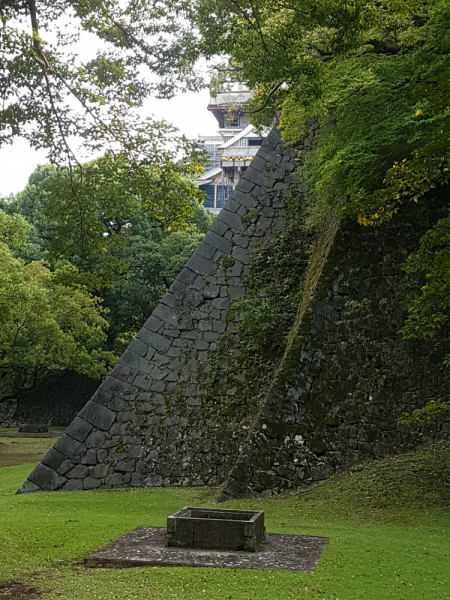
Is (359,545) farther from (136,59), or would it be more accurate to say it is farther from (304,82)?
(136,59)

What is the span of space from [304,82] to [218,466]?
22.9 ft

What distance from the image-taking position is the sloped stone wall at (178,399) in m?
11.2

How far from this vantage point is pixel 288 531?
766 cm

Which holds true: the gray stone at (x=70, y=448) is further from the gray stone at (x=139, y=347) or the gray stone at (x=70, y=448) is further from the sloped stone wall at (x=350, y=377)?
the sloped stone wall at (x=350, y=377)

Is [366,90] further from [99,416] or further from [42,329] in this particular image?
[42,329]

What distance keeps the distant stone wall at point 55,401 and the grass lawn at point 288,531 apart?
17.1 meters

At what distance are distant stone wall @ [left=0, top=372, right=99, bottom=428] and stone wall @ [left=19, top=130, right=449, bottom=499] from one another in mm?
17382

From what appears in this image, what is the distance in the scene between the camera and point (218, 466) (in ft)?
36.8

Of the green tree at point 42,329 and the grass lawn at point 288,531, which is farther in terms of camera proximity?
the green tree at point 42,329

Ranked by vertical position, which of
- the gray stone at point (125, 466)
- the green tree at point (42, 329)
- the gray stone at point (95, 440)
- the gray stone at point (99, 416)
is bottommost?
the gray stone at point (125, 466)

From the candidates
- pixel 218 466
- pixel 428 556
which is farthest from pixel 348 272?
pixel 428 556

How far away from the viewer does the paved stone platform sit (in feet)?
19.5

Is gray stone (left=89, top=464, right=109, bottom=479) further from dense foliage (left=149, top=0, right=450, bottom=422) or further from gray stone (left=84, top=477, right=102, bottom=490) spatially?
dense foliage (left=149, top=0, right=450, bottom=422)

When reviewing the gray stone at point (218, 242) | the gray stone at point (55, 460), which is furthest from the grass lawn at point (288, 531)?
the gray stone at point (218, 242)
